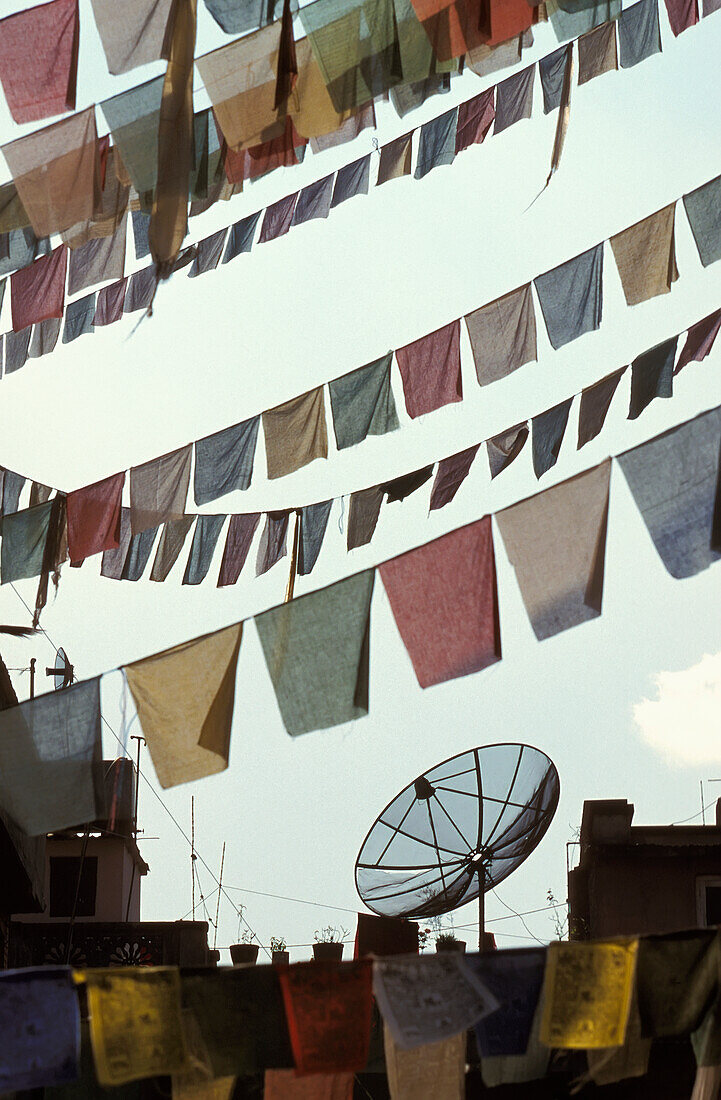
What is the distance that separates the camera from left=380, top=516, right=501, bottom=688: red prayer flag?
7.77 m

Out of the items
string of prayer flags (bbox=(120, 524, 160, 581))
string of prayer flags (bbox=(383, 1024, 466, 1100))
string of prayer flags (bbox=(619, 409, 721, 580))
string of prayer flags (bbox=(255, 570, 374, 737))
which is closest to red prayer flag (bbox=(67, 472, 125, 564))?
string of prayer flags (bbox=(120, 524, 160, 581))

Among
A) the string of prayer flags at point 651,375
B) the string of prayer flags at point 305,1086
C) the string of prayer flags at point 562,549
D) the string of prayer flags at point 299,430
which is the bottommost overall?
the string of prayer flags at point 305,1086

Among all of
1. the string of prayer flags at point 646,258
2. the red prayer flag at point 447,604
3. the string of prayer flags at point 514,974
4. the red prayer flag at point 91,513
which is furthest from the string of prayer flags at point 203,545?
the string of prayer flags at point 514,974

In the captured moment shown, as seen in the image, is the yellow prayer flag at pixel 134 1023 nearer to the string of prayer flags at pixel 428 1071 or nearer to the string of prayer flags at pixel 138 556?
the string of prayer flags at pixel 428 1071

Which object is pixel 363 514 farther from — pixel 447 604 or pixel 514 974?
pixel 514 974

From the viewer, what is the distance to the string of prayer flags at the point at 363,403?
10.6 m

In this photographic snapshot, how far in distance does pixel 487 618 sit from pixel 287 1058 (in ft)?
9.78

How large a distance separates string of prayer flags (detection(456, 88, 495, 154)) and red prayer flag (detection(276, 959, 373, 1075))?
6723mm

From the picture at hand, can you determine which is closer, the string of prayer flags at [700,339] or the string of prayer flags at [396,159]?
the string of prayer flags at [700,339]

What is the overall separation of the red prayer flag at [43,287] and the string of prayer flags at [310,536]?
2.70 metres

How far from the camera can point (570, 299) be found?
10039mm

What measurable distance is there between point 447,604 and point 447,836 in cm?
907

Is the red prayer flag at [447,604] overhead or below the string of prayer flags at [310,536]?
below

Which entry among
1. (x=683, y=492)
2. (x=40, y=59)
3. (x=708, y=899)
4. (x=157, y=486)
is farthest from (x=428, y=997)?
(x=708, y=899)
